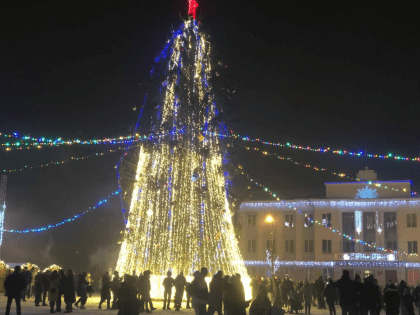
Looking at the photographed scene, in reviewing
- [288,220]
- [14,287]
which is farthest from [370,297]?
[288,220]

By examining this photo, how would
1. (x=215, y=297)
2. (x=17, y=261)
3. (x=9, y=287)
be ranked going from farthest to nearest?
(x=17, y=261)
(x=9, y=287)
(x=215, y=297)

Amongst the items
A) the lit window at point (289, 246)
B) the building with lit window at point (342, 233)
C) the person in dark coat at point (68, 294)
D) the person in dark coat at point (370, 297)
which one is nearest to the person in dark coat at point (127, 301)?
the person in dark coat at point (370, 297)

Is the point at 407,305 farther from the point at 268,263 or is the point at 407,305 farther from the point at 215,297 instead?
the point at 268,263

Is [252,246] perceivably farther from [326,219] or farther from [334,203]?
[334,203]

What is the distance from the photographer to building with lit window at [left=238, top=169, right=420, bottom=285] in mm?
52000

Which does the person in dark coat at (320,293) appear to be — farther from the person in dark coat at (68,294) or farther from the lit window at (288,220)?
the lit window at (288,220)

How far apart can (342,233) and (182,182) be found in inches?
1402

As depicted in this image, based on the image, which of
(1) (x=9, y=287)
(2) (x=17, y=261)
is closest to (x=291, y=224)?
(2) (x=17, y=261)

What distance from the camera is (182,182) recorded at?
2189 centimetres

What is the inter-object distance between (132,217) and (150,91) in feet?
16.6

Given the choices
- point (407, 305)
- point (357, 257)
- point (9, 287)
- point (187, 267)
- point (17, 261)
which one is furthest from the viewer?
point (17, 261)

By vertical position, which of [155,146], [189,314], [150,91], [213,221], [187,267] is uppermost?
[150,91]

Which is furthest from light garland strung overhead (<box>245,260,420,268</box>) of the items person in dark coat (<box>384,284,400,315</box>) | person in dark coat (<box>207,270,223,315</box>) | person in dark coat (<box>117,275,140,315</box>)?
person in dark coat (<box>117,275,140,315</box>)

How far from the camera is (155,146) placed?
874 inches
